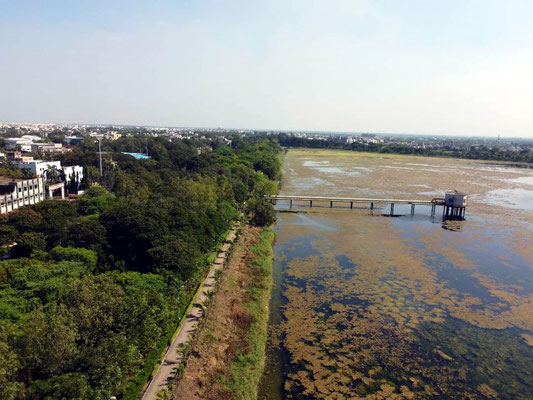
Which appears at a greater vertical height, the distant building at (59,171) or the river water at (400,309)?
the distant building at (59,171)

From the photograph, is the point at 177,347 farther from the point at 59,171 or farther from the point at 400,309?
the point at 59,171

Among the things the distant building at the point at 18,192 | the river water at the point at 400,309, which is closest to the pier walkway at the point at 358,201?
the river water at the point at 400,309

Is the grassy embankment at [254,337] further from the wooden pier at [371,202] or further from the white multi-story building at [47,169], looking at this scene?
the white multi-story building at [47,169]

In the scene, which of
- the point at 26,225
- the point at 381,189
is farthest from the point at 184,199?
the point at 381,189

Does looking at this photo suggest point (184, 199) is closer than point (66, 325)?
No

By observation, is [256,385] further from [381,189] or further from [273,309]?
[381,189]

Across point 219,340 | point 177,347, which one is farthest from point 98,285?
point 219,340
